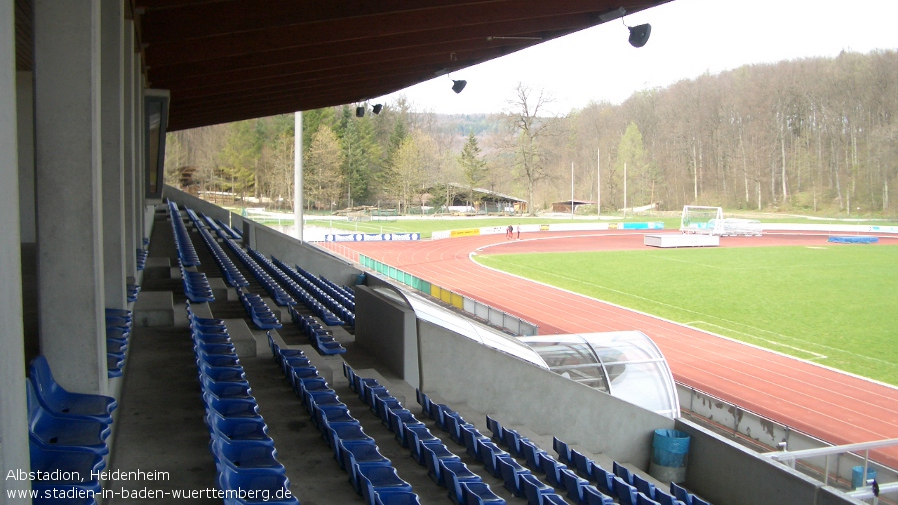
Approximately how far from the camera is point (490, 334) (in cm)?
1080

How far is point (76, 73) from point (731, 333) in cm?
2118

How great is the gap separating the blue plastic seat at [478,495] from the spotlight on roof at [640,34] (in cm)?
679

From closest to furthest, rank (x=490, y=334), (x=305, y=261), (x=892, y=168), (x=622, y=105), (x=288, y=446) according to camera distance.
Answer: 1. (x=288, y=446)
2. (x=490, y=334)
3. (x=305, y=261)
4. (x=892, y=168)
5. (x=622, y=105)

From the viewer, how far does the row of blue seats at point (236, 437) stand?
151 inches

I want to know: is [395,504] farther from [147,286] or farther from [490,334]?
[147,286]

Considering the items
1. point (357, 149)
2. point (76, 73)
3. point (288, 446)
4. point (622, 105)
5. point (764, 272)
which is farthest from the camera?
point (622, 105)

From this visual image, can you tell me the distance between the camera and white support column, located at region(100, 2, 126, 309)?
21.0 feet

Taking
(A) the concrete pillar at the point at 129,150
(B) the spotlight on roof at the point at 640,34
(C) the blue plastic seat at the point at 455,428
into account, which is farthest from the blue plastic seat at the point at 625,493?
(B) the spotlight on roof at the point at 640,34

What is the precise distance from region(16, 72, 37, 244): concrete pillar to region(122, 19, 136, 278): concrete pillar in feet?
11.0

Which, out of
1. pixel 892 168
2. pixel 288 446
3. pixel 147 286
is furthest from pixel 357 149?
pixel 288 446

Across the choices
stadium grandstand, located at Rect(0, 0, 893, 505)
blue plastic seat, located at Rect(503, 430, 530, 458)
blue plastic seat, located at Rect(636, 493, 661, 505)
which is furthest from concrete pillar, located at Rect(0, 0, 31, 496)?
blue plastic seat, located at Rect(503, 430, 530, 458)

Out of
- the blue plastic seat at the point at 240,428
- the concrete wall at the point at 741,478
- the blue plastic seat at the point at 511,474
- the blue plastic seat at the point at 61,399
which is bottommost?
the concrete wall at the point at 741,478

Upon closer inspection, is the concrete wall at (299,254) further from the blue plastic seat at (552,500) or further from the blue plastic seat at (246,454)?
the blue plastic seat at (246,454)

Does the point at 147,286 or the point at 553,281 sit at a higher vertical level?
the point at 147,286
